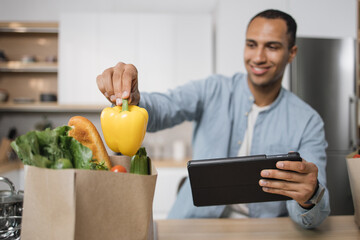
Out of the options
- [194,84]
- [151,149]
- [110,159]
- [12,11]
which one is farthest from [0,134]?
[110,159]

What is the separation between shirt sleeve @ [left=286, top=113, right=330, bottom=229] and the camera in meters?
0.94

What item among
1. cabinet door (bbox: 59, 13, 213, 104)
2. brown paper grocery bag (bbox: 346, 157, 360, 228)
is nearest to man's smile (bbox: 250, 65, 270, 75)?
A: brown paper grocery bag (bbox: 346, 157, 360, 228)

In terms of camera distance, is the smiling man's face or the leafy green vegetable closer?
the leafy green vegetable

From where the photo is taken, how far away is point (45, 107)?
10.9 ft

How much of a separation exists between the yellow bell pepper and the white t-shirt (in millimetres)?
741

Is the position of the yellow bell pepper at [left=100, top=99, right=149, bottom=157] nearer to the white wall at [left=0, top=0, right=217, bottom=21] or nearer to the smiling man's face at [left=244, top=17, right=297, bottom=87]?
the smiling man's face at [left=244, top=17, right=297, bottom=87]

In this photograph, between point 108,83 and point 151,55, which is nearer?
point 108,83

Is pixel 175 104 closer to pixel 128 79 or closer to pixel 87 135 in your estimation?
pixel 128 79

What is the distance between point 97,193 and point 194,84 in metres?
0.99

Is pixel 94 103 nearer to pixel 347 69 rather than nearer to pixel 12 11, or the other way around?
pixel 12 11

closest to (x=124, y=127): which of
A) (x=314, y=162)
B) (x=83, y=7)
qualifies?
(x=314, y=162)

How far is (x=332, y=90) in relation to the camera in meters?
2.86

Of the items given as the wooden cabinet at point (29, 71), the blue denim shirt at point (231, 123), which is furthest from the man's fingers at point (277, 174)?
the wooden cabinet at point (29, 71)

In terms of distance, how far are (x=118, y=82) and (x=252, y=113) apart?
0.82m
